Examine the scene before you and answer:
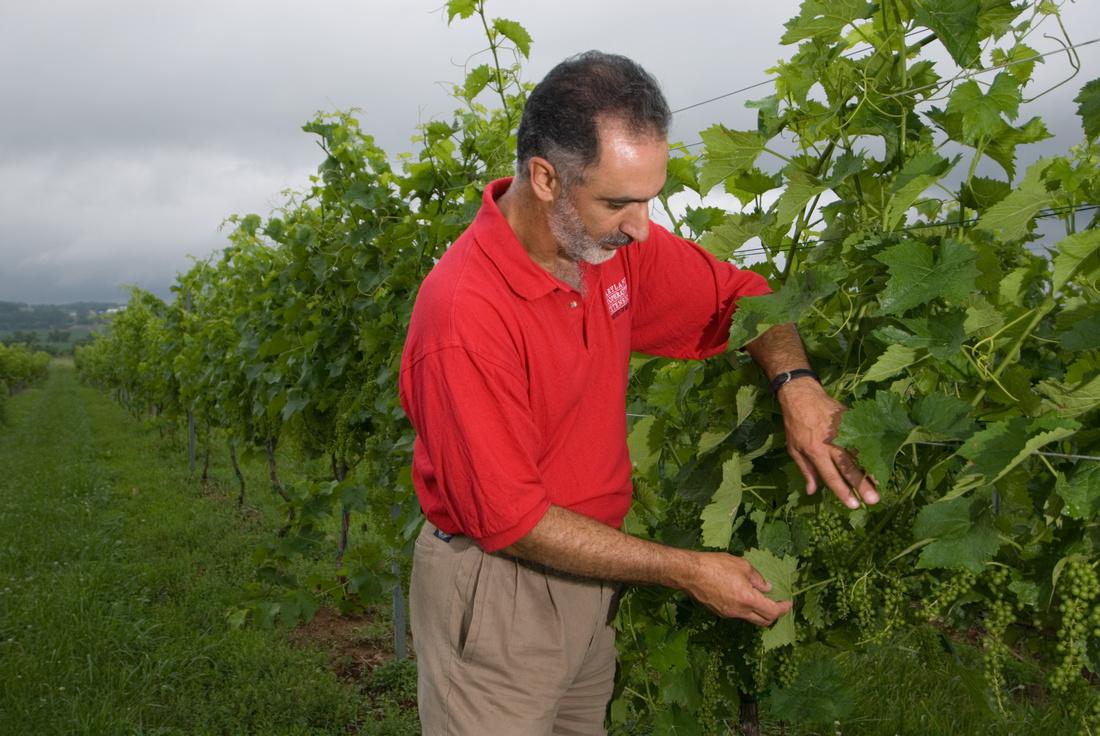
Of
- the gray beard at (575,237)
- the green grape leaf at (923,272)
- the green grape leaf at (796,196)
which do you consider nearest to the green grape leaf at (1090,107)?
the green grape leaf at (923,272)

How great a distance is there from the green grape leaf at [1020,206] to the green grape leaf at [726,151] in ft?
1.78

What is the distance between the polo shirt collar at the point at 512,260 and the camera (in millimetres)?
2047

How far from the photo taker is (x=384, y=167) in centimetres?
482

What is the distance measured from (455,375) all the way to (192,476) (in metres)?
11.6

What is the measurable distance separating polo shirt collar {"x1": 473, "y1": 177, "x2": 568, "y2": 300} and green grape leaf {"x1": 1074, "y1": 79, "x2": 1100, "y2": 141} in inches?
42.4

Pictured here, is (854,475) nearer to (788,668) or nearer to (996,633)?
(996,633)

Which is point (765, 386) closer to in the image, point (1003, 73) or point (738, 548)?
point (738, 548)

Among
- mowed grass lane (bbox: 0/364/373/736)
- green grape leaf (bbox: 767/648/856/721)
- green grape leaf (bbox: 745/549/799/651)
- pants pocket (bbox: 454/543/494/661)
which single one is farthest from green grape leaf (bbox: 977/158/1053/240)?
mowed grass lane (bbox: 0/364/373/736)

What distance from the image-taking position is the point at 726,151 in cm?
204

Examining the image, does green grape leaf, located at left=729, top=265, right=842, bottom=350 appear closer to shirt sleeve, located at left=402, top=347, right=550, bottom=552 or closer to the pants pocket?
shirt sleeve, located at left=402, top=347, right=550, bottom=552

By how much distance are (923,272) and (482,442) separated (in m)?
0.88

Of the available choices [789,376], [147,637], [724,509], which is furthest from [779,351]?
[147,637]

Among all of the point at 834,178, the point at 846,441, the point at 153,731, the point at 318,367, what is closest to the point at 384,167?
the point at 318,367

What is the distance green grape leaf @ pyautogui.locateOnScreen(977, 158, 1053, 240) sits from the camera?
62.6 inches
